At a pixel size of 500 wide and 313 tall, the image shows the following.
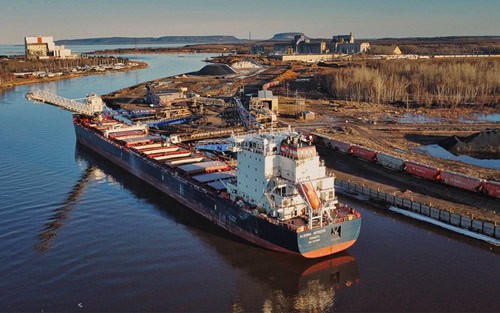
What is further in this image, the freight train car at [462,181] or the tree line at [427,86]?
the tree line at [427,86]

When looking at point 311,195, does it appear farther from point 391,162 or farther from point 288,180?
point 391,162

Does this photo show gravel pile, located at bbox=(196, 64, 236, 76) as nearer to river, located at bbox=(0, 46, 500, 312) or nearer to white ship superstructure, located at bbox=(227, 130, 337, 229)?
river, located at bbox=(0, 46, 500, 312)

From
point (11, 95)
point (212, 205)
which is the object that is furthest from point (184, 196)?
point (11, 95)

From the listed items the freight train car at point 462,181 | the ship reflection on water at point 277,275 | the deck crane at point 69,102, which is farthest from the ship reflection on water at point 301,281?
the deck crane at point 69,102

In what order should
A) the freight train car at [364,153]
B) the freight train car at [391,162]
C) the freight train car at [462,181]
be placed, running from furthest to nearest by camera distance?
the freight train car at [364,153] → the freight train car at [391,162] → the freight train car at [462,181]

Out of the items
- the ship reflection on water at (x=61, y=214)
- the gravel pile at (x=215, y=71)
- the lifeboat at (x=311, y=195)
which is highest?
the gravel pile at (x=215, y=71)

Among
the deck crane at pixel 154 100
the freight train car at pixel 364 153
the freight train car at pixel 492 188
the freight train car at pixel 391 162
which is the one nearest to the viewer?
the freight train car at pixel 492 188

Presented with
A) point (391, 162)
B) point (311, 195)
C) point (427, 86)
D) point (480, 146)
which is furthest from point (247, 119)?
point (427, 86)

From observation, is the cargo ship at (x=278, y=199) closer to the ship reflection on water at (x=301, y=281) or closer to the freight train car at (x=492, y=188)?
the ship reflection on water at (x=301, y=281)
